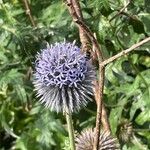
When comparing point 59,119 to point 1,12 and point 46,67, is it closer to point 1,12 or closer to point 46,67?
point 1,12

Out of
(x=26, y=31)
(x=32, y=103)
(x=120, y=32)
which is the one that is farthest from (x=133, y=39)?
(x=32, y=103)

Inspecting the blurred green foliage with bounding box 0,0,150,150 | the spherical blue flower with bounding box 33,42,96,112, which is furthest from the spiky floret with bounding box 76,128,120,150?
the blurred green foliage with bounding box 0,0,150,150

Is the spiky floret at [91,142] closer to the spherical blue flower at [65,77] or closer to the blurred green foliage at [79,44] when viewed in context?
the spherical blue flower at [65,77]

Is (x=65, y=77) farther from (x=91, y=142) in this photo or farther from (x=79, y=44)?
(x=79, y=44)

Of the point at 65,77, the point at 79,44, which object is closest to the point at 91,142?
the point at 65,77

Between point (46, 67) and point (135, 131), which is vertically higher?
point (46, 67)

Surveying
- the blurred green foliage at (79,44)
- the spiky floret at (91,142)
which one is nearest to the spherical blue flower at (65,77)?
the spiky floret at (91,142)
